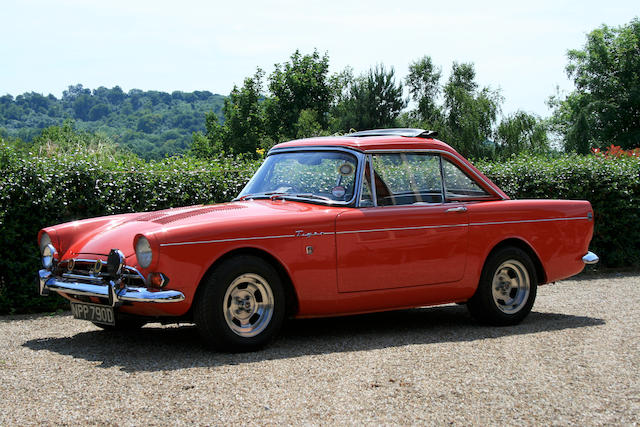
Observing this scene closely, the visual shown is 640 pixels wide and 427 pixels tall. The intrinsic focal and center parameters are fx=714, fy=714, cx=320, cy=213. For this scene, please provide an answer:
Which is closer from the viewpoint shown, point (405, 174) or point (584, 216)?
point (405, 174)

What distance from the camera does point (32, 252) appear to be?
823 cm

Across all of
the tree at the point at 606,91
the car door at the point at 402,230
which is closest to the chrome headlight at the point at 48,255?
the car door at the point at 402,230

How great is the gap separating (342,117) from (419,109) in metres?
7.98

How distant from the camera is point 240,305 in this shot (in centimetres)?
561

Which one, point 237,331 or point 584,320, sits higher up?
point 237,331

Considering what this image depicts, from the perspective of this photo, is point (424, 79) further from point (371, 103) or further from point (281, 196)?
point (281, 196)

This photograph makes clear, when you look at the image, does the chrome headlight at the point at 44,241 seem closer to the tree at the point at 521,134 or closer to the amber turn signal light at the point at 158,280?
the amber turn signal light at the point at 158,280

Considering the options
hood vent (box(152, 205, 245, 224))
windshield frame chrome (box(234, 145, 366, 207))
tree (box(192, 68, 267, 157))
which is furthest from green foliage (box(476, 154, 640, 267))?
tree (box(192, 68, 267, 157))

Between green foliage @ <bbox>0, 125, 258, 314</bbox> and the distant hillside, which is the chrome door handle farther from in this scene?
the distant hillside

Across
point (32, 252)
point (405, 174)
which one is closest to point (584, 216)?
point (405, 174)

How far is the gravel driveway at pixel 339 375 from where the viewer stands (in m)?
4.11

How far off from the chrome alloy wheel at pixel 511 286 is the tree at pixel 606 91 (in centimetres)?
4812

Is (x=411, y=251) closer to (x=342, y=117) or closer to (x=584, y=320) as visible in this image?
(x=584, y=320)

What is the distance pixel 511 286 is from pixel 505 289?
0.08m
